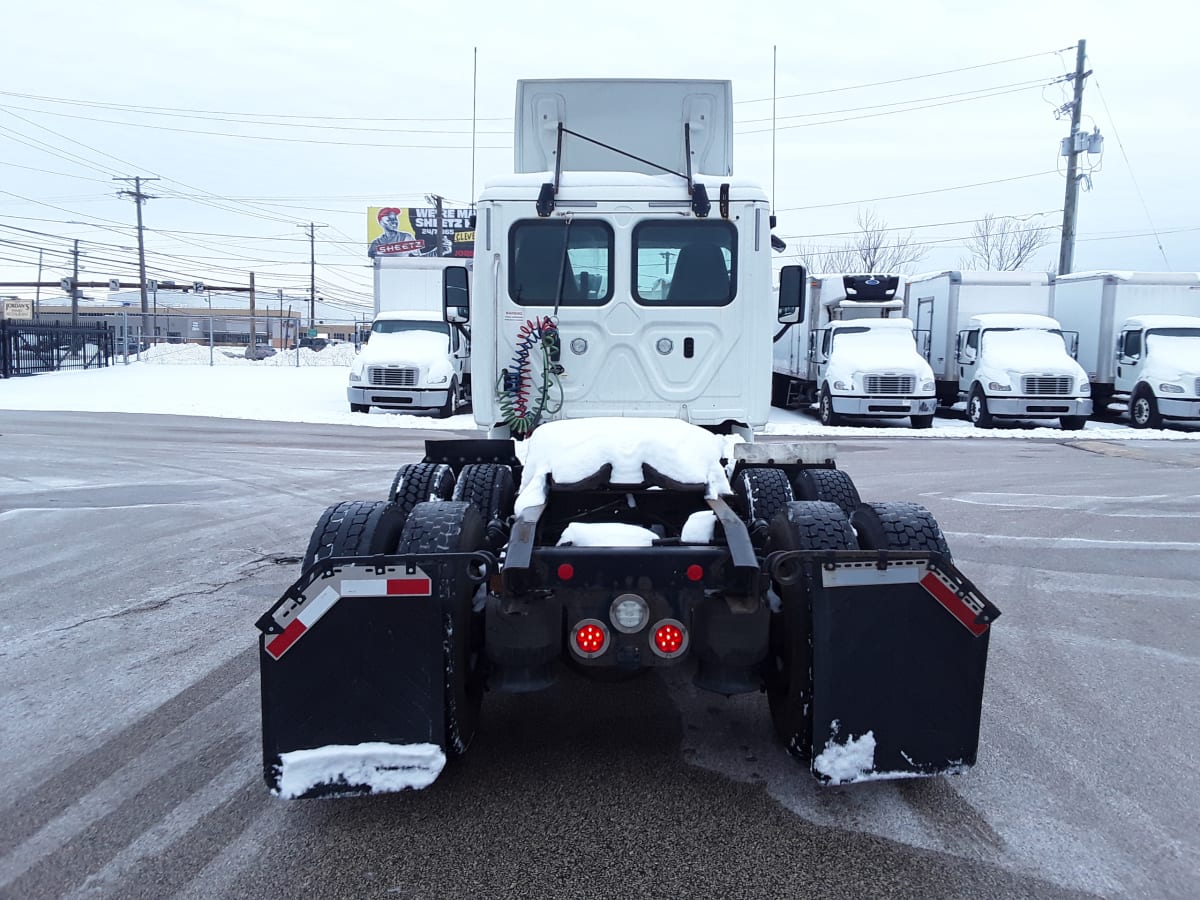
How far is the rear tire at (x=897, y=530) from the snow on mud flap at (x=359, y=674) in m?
1.84

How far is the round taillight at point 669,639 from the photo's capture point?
3775 mm

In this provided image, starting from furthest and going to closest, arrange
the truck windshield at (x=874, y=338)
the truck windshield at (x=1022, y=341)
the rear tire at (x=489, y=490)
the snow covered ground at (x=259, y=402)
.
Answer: the truck windshield at (x=874, y=338) < the truck windshield at (x=1022, y=341) < the snow covered ground at (x=259, y=402) < the rear tire at (x=489, y=490)

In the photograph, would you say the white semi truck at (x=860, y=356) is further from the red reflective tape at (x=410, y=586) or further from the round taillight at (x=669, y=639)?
the red reflective tape at (x=410, y=586)

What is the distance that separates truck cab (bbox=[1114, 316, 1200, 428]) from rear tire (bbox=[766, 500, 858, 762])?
1995cm

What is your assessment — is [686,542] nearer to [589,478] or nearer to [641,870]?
[589,478]

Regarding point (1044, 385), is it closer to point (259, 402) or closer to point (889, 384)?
point (889, 384)

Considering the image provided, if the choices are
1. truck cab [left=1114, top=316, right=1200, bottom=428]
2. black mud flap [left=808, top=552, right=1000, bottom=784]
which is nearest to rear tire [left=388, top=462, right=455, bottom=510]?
black mud flap [left=808, top=552, right=1000, bottom=784]

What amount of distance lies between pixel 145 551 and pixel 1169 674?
769 centimetres

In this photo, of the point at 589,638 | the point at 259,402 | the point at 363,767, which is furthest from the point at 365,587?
the point at 259,402

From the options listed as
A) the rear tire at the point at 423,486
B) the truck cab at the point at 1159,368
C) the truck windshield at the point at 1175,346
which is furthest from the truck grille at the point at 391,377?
the truck windshield at the point at 1175,346

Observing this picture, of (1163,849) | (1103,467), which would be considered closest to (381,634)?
(1163,849)

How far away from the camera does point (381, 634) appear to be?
364 cm

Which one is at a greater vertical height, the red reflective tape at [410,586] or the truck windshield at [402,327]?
the truck windshield at [402,327]

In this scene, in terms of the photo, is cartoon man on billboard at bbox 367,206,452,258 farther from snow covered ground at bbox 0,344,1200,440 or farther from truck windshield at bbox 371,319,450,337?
truck windshield at bbox 371,319,450,337
